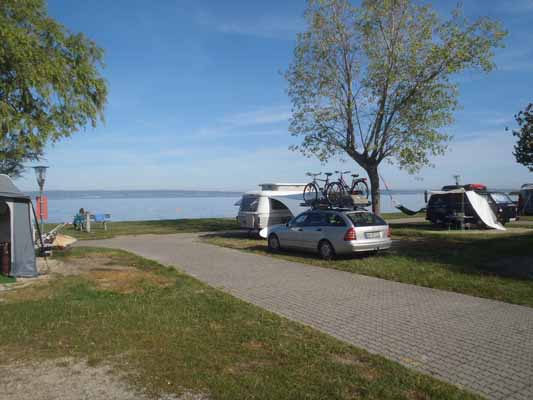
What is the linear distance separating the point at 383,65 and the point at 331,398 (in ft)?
58.3

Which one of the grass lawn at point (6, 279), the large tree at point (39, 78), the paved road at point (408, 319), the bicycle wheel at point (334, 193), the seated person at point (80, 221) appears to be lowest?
the paved road at point (408, 319)

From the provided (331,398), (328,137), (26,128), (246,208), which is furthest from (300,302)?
(328,137)

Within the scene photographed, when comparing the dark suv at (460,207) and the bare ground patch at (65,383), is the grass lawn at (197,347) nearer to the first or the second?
the bare ground patch at (65,383)

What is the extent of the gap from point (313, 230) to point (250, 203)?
6881 millimetres

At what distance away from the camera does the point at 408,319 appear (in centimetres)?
670

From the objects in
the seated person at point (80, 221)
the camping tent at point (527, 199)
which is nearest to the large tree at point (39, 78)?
the seated person at point (80, 221)

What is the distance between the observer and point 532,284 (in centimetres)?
886

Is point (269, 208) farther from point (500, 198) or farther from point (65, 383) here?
point (65, 383)

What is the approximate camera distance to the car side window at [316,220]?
13.4 meters

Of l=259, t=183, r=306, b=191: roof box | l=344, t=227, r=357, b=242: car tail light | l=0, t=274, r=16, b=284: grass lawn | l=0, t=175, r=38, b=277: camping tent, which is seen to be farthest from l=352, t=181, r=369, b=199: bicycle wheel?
l=0, t=274, r=16, b=284: grass lawn

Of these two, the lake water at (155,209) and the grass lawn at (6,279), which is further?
the lake water at (155,209)

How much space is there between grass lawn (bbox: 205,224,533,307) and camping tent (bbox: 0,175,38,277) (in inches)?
263

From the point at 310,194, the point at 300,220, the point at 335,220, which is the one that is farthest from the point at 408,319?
the point at 310,194

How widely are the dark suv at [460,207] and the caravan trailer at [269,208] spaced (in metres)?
7.55
